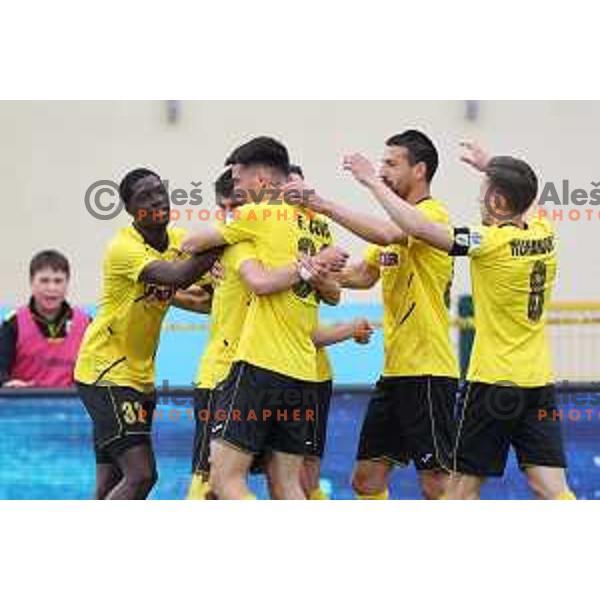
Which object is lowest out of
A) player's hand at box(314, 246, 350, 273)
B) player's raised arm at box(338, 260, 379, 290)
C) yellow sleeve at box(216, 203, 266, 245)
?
player's raised arm at box(338, 260, 379, 290)

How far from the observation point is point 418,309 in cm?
732

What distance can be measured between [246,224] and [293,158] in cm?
604

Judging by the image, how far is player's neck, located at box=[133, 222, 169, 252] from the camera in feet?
24.6

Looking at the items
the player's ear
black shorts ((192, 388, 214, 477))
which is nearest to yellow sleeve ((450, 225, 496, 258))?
the player's ear

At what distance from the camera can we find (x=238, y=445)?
6.39 m

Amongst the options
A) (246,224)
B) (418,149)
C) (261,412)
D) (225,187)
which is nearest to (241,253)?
(246,224)

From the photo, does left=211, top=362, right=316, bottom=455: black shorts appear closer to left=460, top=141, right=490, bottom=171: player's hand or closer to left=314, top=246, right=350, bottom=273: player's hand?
left=314, top=246, right=350, bottom=273: player's hand

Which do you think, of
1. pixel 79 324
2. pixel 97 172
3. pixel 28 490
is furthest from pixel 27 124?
pixel 28 490

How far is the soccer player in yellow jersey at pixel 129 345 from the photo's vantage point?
24.1 feet

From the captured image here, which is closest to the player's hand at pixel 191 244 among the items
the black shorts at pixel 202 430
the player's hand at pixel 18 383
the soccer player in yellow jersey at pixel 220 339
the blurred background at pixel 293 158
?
the soccer player in yellow jersey at pixel 220 339

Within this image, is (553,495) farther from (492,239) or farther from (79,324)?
(79,324)

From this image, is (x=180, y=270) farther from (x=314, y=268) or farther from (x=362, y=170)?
(x=362, y=170)

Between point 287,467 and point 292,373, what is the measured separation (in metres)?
0.40

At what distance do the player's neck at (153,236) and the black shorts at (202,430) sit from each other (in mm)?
752
